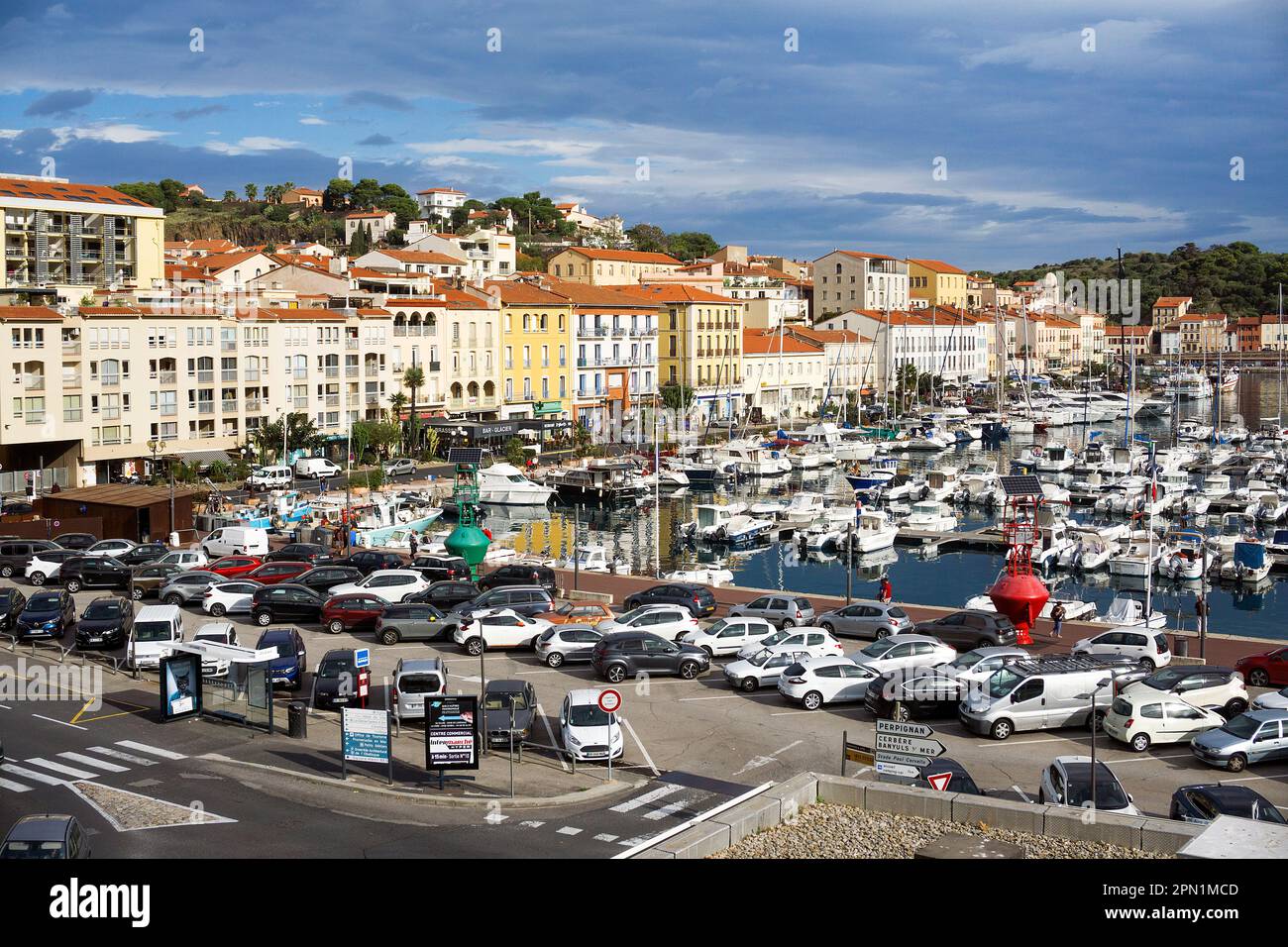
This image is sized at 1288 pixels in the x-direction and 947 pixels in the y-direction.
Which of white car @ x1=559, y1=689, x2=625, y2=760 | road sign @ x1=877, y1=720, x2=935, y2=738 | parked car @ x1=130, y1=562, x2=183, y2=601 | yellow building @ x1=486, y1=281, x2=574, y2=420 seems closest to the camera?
road sign @ x1=877, y1=720, x2=935, y2=738

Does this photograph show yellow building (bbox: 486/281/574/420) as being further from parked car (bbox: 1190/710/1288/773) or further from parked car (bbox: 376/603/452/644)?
parked car (bbox: 1190/710/1288/773)

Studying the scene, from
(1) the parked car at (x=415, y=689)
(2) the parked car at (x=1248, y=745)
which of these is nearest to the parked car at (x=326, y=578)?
(1) the parked car at (x=415, y=689)

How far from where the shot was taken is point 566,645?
28016 mm

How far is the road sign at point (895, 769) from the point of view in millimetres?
16531

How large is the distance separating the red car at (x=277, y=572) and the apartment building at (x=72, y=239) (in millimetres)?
40582

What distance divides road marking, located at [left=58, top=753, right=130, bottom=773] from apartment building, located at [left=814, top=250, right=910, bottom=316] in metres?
136

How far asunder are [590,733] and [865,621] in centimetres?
1211

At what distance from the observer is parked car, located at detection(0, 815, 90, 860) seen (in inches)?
546

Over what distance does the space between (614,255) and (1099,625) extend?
10181cm

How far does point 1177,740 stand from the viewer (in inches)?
854

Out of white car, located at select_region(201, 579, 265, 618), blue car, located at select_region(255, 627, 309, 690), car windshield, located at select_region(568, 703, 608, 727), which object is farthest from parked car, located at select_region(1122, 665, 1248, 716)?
white car, located at select_region(201, 579, 265, 618)

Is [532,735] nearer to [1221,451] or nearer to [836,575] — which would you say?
[836,575]

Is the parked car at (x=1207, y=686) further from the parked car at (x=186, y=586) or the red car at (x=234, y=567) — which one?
the red car at (x=234, y=567)
